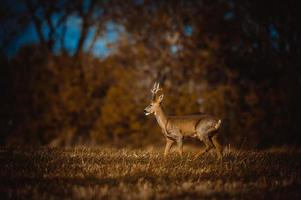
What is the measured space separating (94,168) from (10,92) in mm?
23650

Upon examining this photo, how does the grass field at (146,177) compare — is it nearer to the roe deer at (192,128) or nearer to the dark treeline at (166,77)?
the roe deer at (192,128)

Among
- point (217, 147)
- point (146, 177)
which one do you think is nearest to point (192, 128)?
point (217, 147)

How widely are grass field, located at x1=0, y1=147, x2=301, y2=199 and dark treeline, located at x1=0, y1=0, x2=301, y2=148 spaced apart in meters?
15.1

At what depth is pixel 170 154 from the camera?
38.7ft

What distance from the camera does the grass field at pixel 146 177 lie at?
22.1 feet

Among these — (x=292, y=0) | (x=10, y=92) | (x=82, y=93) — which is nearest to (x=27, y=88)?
(x=10, y=92)

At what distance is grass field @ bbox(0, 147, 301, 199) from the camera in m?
6.73

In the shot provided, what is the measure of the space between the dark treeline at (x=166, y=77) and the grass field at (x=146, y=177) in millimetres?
15118

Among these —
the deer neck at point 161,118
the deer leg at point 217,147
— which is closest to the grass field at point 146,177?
the deer leg at point 217,147

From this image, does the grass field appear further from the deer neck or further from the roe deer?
the deer neck

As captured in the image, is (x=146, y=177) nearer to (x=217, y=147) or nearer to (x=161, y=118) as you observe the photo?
(x=217, y=147)

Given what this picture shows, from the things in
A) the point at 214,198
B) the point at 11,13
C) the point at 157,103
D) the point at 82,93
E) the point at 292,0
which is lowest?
the point at 214,198

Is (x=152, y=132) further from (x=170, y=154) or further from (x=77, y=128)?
(x=170, y=154)

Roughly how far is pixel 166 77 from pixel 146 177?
20.8 metres
